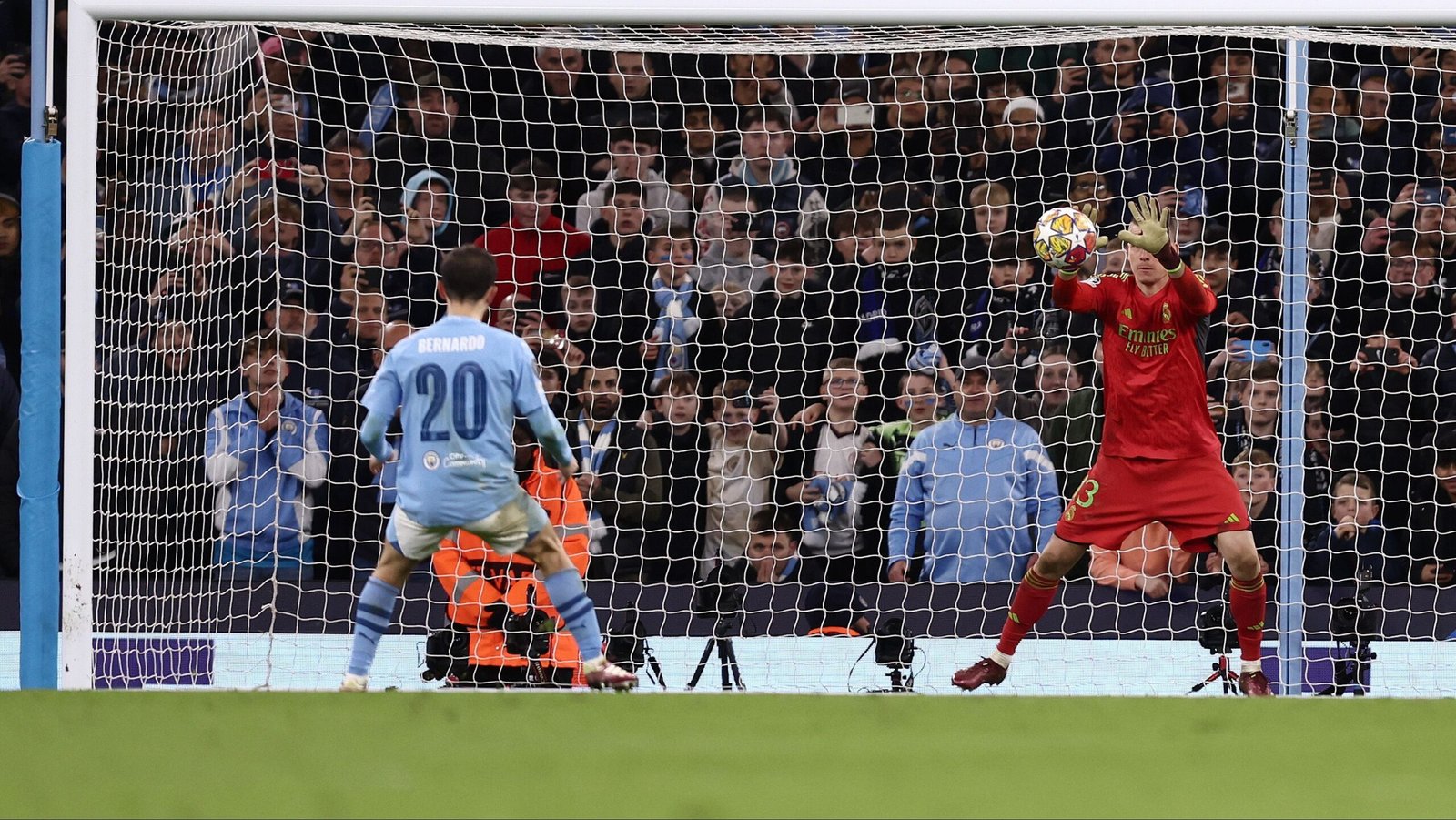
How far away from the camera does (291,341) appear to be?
7.02m

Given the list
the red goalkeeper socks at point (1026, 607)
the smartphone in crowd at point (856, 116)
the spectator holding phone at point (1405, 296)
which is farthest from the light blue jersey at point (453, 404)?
→ the spectator holding phone at point (1405, 296)

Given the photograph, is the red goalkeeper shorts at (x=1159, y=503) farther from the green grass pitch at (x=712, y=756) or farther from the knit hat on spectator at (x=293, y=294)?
the knit hat on spectator at (x=293, y=294)

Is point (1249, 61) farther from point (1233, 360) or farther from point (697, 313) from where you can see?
point (697, 313)

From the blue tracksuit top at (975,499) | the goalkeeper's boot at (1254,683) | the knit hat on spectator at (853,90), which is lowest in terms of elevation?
the goalkeeper's boot at (1254,683)

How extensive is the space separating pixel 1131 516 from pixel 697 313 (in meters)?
2.47

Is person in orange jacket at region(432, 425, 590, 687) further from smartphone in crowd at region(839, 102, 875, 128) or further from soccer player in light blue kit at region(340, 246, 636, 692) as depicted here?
smartphone in crowd at region(839, 102, 875, 128)

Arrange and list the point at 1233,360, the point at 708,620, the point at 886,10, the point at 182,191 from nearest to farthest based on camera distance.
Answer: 1. the point at 886,10
2. the point at 182,191
3. the point at 708,620
4. the point at 1233,360

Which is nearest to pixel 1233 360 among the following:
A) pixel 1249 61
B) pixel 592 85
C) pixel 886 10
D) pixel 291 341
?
pixel 1249 61

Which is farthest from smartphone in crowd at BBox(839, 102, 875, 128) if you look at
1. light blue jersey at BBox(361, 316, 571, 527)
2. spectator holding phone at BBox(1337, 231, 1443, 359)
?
light blue jersey at BBox(361, 316, 571, 527)

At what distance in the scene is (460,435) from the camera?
4340mm

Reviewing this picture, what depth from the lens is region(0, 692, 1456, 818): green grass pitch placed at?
124 inches

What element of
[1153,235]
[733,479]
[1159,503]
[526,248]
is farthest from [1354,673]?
[526,248]

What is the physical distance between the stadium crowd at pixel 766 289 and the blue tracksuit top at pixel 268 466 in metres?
0.02

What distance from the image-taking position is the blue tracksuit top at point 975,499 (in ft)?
20.7
